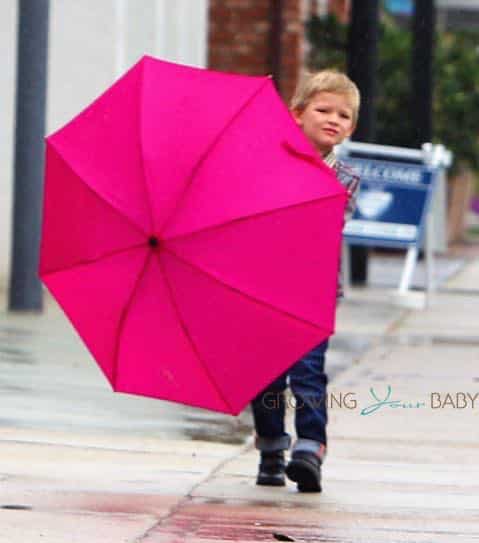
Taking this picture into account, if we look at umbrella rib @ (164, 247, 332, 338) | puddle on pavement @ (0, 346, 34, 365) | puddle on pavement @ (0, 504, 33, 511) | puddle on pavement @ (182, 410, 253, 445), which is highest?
umbrella rib @ (164, 247, 332, 338)

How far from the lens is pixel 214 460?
7.86 m

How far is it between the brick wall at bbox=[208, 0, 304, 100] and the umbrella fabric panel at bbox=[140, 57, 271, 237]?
15.4 metres

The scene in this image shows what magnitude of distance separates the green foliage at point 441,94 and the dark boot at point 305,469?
665 inches

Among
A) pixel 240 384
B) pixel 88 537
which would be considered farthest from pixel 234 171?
pixel 88 537

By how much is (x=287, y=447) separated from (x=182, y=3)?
43.2 ft

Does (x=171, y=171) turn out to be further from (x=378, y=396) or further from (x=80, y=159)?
(x=378, y=396)

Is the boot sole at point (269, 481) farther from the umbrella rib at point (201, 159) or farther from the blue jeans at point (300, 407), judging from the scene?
the umbrella rib at point (201, 159)

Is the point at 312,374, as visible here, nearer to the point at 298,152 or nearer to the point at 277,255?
the point at 277,255

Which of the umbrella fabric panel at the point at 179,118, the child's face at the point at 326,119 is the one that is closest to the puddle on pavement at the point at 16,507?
the umbrella fabric panel at the point at 179,118

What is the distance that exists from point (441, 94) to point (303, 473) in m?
18.5

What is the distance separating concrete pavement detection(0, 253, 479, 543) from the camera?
6355 millimetres

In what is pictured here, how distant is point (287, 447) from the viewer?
716 centimetres

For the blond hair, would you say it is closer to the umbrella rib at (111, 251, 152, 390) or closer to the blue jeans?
the blue jeans

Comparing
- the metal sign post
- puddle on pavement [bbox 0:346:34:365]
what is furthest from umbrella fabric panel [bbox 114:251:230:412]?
the metal sign post
